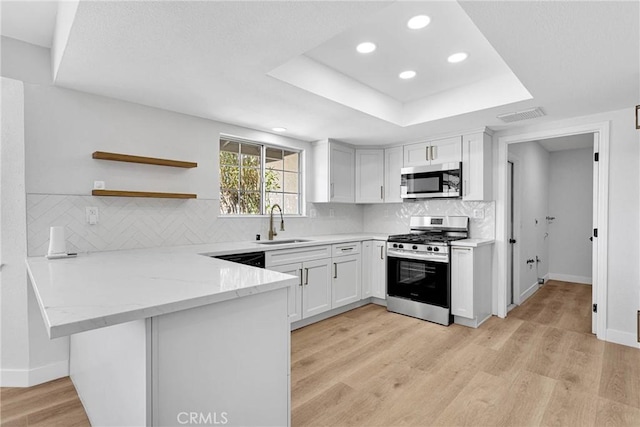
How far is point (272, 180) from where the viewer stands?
4.05 meters

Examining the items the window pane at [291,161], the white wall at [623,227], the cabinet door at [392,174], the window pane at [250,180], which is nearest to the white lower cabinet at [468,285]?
the white wall at [623,227]

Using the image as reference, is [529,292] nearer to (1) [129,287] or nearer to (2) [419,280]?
(2) [419,280]

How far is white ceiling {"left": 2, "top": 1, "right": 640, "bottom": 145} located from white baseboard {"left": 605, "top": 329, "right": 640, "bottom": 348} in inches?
83.5

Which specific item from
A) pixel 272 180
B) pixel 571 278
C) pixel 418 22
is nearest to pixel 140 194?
pixel 272 180

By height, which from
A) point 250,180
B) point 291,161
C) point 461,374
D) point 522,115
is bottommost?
point 461,374

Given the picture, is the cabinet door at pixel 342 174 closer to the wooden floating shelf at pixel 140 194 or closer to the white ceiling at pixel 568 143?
the wooden floating shelf at pixel 140 194

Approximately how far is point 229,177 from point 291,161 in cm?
97

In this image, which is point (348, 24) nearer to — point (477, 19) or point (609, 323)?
point (477, 19)

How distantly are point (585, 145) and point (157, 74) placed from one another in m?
6.15

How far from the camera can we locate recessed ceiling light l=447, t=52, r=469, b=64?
243 centimetres

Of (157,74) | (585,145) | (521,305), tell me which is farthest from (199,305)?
(585,145)

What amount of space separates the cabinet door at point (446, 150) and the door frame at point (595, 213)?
19.2 inches

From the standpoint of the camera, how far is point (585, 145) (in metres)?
5.18

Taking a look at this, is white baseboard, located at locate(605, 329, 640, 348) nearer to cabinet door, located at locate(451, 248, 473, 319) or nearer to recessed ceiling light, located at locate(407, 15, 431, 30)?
cabinet door, located at locate(451, 248, 473, 319)
